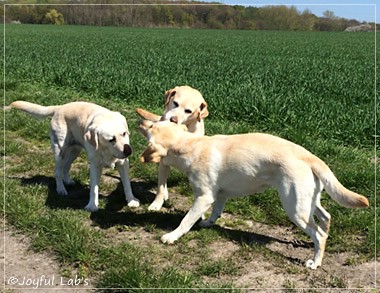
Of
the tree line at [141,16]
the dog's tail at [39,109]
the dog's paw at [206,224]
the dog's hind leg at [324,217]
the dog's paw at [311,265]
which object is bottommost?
the tree line at [141,16]

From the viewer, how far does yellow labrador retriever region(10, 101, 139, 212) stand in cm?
480

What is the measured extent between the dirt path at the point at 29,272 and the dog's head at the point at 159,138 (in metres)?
1.33

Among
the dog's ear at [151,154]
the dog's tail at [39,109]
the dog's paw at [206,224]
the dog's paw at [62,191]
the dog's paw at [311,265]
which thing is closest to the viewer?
the dog's paw at [311,265]

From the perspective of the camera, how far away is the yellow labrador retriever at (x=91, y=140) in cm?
480

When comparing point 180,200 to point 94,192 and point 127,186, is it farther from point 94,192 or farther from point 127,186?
point 94,192

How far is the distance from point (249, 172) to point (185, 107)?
1.77 m

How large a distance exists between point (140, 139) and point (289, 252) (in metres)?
3.97

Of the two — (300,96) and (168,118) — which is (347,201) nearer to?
(168,118)

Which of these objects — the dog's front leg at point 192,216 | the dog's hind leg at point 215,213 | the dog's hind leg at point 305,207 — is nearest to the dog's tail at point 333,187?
the dog's hind leg at point 305,207

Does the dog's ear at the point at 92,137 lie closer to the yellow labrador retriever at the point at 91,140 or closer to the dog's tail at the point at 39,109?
the yellow labrador retriever at the point at 91,140

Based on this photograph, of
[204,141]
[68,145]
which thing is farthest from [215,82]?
[204,141]

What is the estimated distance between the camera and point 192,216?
14.1 ft

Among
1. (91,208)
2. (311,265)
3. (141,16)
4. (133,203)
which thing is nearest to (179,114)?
(133,203)

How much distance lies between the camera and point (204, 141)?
443cm
